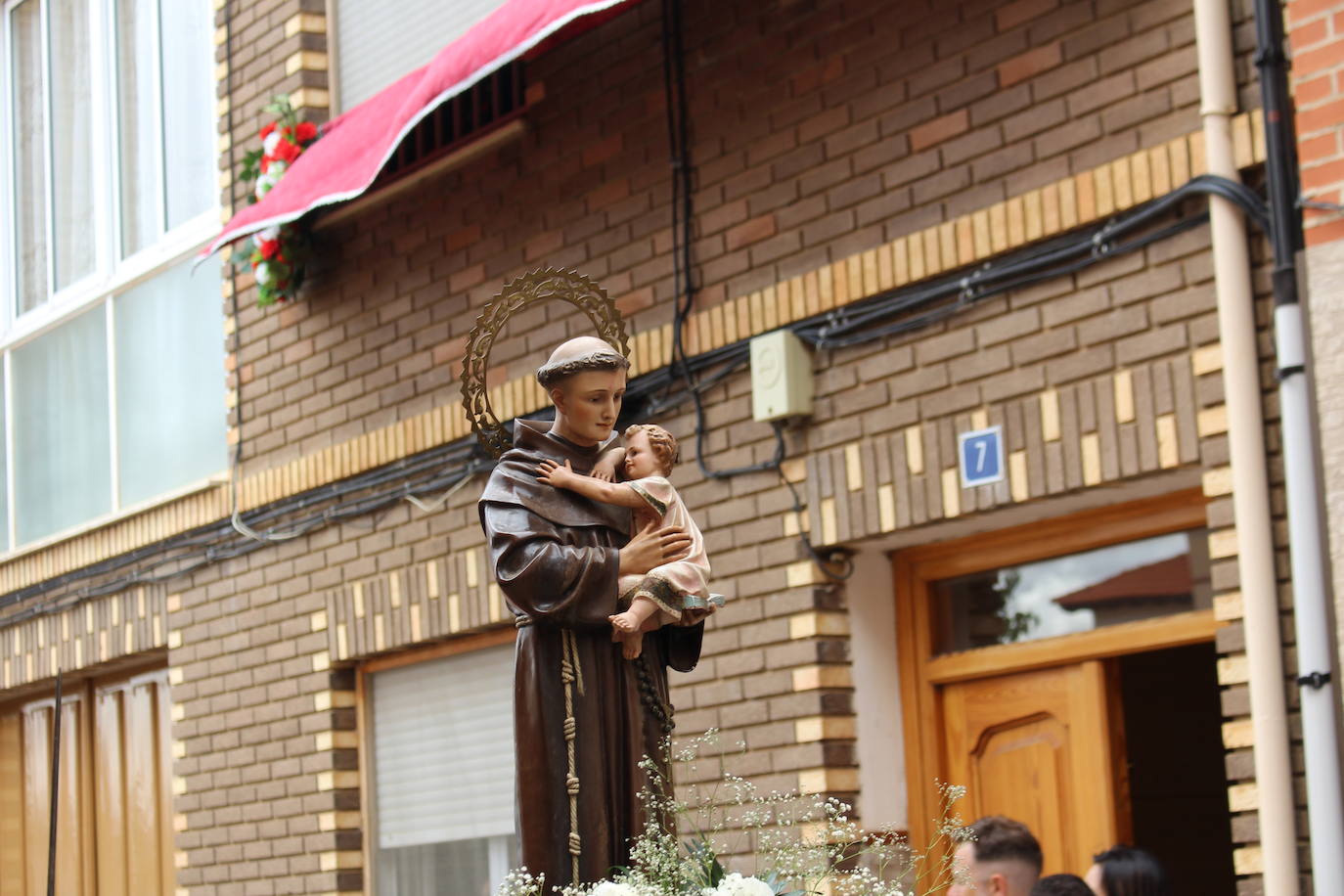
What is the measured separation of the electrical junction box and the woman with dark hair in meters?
2.39

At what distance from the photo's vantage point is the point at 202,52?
1178 cm

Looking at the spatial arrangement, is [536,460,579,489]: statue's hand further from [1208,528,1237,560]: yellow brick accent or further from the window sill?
the window sill

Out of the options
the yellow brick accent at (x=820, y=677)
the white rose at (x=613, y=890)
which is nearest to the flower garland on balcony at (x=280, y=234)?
the yellow brick accent at (x=820, y=677)

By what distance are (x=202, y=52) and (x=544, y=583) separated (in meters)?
8.28

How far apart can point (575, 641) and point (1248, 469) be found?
2601 millimetres

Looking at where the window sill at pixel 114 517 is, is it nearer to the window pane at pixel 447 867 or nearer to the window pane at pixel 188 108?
the window pane at pixel 188 108

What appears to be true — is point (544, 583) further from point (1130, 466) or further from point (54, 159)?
point (54, 159)

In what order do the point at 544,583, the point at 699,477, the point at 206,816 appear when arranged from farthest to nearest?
the point at 206,816
the point at 699,477
the point at 544,583

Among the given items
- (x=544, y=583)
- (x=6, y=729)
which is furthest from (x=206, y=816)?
(x=544, y=583)

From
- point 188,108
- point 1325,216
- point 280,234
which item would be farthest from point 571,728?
point 188,108

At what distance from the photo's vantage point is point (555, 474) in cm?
441

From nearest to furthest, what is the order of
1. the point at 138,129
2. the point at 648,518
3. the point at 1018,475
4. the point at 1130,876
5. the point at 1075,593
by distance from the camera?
1. the point at 648,518
2. the point at 1130,876
3. the point at 1018,475
4. the point at 1075,593
5. the point at 138,129

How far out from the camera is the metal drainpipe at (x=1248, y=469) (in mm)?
5973

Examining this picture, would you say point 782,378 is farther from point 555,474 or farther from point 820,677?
point 555,474
